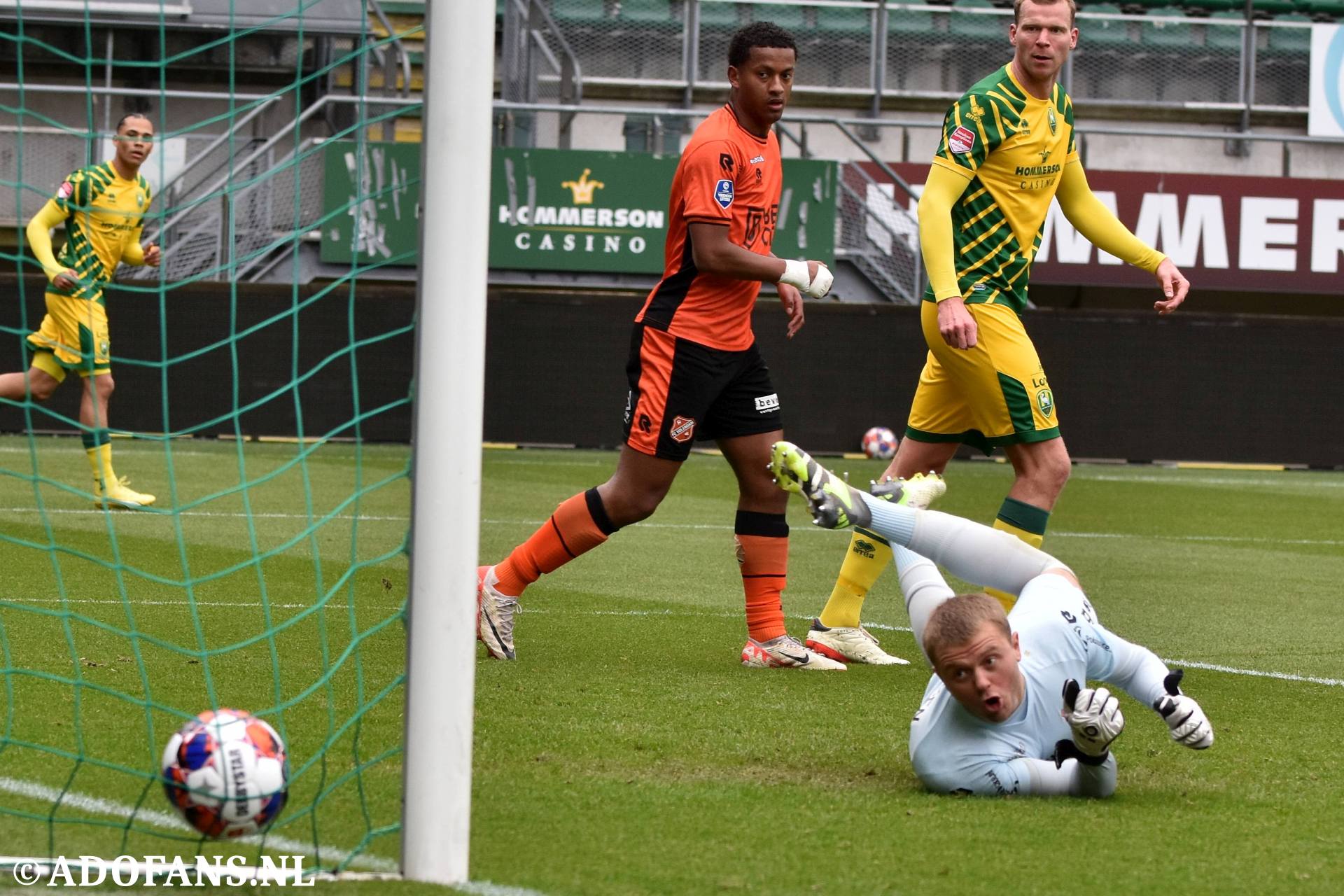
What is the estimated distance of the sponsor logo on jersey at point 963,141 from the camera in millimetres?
5371

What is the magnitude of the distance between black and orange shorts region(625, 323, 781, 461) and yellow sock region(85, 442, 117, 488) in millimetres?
4758

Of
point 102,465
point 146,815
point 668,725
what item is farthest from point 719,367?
point 102,465

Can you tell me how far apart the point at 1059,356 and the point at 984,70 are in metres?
6.37

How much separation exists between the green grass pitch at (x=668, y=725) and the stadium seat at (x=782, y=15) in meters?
13.0

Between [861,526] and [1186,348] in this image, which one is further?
[1186,348]

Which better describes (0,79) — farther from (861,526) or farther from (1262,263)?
(861,526)

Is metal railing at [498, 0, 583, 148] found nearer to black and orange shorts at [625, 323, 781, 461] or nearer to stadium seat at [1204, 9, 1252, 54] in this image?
stadium seat at [1204, 9, 1252, 54]

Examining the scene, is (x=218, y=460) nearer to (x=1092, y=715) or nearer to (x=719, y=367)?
(x=719, y=367)

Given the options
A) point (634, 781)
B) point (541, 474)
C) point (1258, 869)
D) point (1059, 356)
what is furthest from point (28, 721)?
A: point (1059, 356)

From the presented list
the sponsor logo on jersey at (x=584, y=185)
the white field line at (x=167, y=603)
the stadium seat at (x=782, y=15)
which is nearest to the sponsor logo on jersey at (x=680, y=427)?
the white field line at (x=167, y=603)

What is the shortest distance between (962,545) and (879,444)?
11.6m

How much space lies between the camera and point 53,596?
21.0 feet

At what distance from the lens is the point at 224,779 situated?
3.04 m

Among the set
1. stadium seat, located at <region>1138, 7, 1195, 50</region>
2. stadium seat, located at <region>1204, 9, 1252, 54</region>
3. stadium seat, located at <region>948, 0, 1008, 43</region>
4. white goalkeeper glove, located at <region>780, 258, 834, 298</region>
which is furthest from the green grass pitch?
stadium seat, located at <region>1204, 9, 1252, 54</region>
